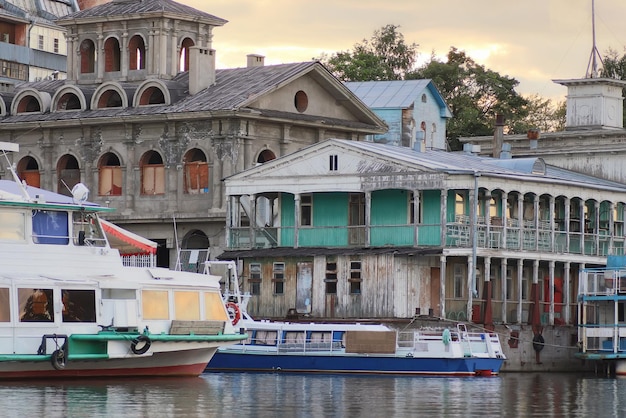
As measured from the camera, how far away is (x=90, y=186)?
7350 centimetres

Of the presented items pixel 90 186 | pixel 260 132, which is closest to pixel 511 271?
pixel 260 132

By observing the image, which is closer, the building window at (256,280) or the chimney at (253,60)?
the building window at (256,280)

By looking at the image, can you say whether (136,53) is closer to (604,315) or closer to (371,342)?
(604,315)

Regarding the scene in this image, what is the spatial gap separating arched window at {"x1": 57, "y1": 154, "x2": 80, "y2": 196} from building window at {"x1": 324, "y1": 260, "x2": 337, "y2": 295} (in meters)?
15.8

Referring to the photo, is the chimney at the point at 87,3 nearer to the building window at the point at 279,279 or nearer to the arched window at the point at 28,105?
the arched window at the point at 28,105

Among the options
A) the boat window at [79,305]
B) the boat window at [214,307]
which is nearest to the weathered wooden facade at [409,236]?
the boat window at [214,307]

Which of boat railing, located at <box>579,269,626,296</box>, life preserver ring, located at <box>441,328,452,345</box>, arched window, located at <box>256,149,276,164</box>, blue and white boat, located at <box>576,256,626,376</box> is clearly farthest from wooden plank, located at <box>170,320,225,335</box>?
arched window, located at <box>256,149,276,164</box>

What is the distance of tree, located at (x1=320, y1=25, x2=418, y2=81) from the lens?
106500mm

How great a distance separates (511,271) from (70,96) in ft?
70.9

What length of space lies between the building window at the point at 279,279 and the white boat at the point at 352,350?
668cm

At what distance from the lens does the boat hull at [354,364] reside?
55.4 meters

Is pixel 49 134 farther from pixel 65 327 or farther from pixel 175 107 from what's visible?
pixel 65 327

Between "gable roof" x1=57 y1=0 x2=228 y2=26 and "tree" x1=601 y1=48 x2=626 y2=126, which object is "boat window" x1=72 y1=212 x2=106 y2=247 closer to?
"gable roof" x1=57 y1=0 x2=228 y2=26

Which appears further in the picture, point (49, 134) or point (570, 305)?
point (49, 134)
